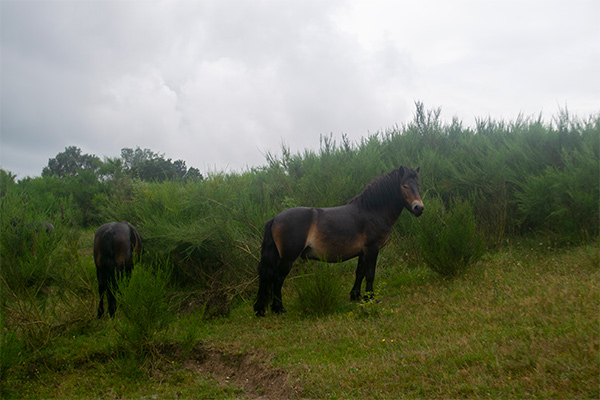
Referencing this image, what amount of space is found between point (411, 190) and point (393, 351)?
2.79m

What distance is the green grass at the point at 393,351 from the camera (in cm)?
356

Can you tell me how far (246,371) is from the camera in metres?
4.82

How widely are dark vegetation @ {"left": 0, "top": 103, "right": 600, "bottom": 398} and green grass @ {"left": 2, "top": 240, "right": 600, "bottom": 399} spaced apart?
0.07 feet

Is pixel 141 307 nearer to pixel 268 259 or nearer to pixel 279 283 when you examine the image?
pixel 268 259

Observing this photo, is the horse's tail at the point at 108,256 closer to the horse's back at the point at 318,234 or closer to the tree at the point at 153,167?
the horse's back at the point at 318,234

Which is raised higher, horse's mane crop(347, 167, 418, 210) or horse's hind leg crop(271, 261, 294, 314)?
horse's mane crop(347, 167, 418, 210)

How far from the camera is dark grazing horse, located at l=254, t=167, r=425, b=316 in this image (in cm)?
619

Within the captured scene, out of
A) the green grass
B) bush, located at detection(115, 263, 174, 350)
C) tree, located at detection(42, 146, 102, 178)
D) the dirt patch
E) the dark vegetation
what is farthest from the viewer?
tree, located at detection(42, 146, 102, 178)

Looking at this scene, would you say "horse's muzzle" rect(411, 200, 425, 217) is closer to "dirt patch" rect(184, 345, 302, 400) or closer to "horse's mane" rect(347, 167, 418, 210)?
"horse's mane" rect(347, 167, 418, 210)

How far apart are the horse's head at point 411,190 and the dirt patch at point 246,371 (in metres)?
3.16

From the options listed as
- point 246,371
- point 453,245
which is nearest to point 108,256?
point 246,371

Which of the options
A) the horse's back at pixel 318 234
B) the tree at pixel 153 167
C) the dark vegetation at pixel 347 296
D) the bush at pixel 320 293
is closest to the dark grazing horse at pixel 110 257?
the dark vegetation at pixel 347 296

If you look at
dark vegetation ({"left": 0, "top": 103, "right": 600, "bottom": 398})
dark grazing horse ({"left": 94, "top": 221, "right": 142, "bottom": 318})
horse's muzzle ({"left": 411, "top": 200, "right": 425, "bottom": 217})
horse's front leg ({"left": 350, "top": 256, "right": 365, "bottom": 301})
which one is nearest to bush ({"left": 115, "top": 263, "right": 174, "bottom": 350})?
dark vegetation ({"left": 0, "top": 103, "right": 600, "bottom": 398})

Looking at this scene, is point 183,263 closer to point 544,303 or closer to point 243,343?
point 243,343
